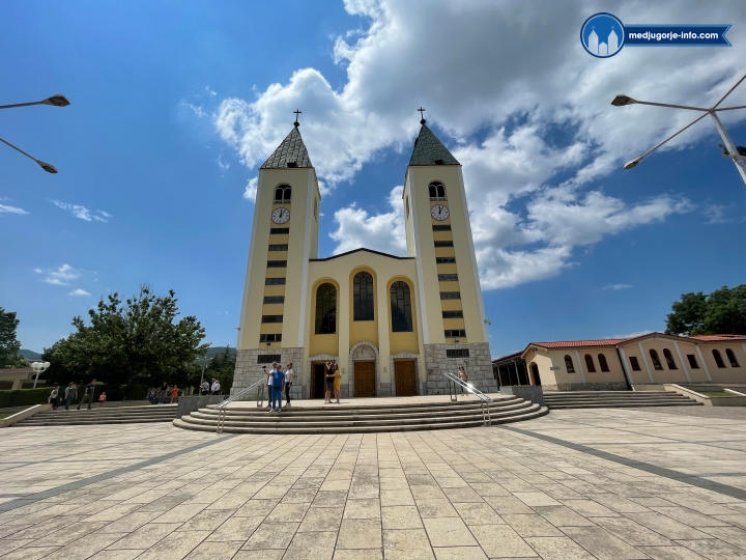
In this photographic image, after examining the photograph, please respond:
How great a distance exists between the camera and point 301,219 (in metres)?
24.4

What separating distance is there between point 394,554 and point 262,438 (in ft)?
27.1

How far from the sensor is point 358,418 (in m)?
10.9

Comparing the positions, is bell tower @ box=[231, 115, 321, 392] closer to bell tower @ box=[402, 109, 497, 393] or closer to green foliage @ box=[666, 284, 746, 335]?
bell tower @ box=[402, 109, 497, 393]

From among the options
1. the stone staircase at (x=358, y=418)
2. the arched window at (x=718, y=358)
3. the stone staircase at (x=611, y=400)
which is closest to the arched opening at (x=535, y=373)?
the stone staircase at (x=611, y=400)

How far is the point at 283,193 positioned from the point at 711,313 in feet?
172

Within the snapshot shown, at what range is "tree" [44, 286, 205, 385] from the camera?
896 inches

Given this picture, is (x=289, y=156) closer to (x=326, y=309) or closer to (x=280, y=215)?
(x=280, y=215)

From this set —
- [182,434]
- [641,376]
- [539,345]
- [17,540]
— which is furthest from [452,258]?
[17,540]

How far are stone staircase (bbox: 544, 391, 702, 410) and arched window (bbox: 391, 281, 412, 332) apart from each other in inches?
395

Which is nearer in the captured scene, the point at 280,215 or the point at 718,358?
the point at 718,358

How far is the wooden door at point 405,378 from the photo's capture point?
68.1ft

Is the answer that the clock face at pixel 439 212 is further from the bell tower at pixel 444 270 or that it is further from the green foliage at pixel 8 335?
the green foliage at pixel 8 335

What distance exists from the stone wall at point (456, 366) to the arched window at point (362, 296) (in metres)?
5.27

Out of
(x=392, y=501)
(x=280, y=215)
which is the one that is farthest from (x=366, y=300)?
(x=392, y=501)
